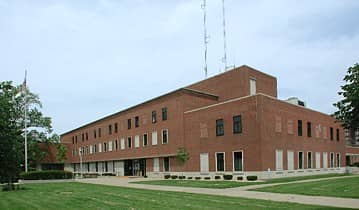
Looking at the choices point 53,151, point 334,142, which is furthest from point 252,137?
point 53,151

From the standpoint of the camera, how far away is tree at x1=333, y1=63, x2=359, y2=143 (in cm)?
1277

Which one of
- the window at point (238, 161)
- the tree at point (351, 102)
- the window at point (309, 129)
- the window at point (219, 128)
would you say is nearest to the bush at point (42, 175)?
the window at point (219, 128)

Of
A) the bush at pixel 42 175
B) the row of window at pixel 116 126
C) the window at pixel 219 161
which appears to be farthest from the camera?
the row of window at pixel 116 126

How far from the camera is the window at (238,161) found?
134ft

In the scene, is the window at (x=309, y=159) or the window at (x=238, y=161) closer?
the window at (x=238, y=161)

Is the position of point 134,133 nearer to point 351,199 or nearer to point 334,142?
point 334,142

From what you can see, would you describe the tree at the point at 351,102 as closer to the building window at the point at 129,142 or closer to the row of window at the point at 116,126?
the row of window at the point at 116,126

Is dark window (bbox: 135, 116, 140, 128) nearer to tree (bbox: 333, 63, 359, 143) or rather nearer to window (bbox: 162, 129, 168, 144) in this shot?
window (bbox: 162, 129, 168, 144)

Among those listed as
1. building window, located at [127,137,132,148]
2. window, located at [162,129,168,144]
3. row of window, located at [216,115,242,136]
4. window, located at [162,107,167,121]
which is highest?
window, located at [162,107,167,121]

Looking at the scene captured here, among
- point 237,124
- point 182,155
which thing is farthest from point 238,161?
point 182,155

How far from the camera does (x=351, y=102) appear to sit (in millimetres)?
13125

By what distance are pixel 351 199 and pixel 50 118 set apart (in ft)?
215

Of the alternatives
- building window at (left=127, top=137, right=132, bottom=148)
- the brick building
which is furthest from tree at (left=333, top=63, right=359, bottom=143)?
building window at (left=127, top=137, right=132, bottom=148)

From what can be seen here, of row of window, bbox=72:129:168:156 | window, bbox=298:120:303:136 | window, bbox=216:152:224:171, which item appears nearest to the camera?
window, bbox=216:152:224:171
